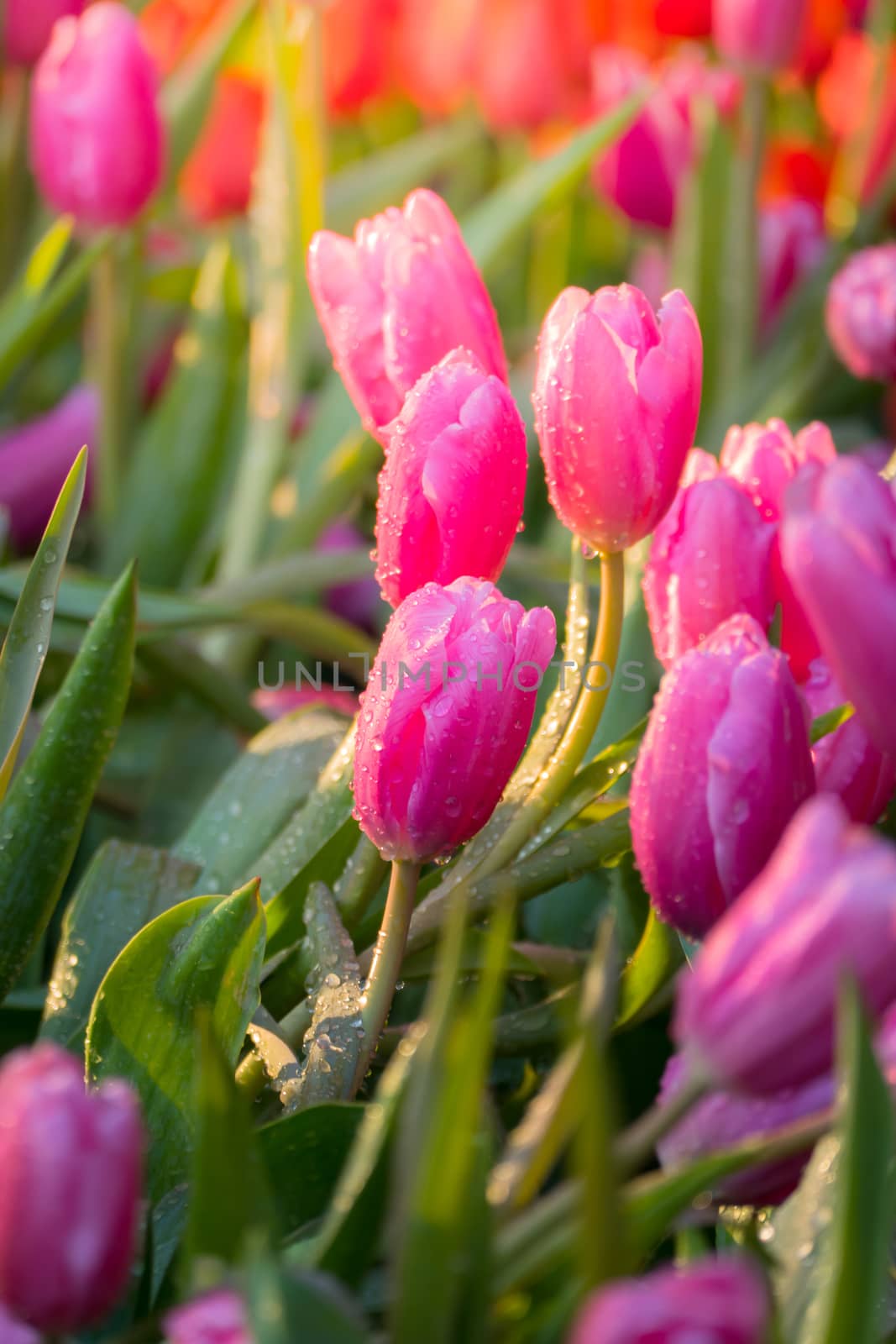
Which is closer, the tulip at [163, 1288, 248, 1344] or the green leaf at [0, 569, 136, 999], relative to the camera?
the tulip at [163, 1288, 248, 1344]

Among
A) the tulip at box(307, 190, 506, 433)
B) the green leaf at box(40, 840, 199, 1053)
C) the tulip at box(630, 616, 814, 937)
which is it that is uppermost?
the tulip at box(307, 190, 506, 433)

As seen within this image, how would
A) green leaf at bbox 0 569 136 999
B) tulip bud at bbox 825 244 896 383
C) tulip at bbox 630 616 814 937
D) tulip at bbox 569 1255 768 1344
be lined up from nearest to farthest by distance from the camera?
tulip at bbox 569 1255 768 1344 → tulip at bbox 630 616 814 937 → green leaf at bbox 0 569 136 999 → tulip bud at bbox 825 244 896 383

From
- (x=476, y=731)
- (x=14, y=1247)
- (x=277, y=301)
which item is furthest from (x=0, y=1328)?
(x=277, y=301)

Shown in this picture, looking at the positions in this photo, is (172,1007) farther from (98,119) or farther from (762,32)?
(762,32)

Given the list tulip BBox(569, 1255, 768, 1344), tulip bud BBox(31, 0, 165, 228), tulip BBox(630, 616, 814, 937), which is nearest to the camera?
tulip BBox(569, 1255, 768, 1344)

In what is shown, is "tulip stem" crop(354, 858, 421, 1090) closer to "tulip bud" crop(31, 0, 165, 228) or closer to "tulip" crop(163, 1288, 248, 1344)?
"tulip" crop(163, 1288, 248, 1344)

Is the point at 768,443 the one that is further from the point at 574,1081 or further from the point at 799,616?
the point at 574,1081

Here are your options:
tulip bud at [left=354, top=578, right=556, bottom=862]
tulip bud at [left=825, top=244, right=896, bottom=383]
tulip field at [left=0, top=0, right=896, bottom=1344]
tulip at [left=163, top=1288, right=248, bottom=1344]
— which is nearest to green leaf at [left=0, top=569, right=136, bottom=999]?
tulip field at [left=0, top=0, right=896, bottom=1344]

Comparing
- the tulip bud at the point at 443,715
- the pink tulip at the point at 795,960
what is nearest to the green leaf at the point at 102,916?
the tulip bud at the point at 443,715
